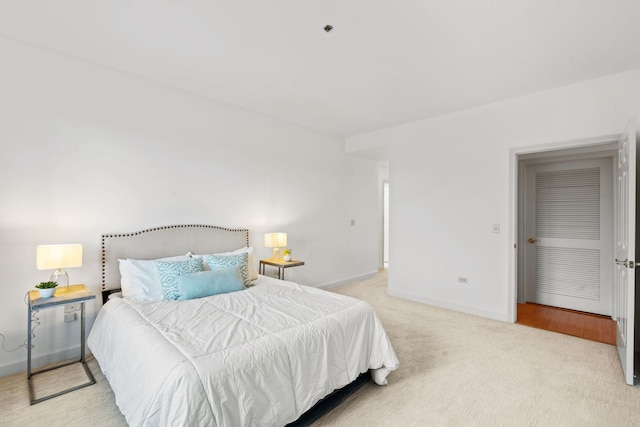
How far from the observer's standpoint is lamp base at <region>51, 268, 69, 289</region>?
2545mm

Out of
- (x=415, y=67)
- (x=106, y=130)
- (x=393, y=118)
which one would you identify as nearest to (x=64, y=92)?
(x=106, y=130)

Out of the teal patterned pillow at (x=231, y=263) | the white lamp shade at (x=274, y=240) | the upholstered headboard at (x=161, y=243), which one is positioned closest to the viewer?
the upholstered headboard at (x=161, y=243)

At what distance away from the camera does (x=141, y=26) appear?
2.31 m

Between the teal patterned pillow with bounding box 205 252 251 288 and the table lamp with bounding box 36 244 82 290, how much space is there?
1.09 metres

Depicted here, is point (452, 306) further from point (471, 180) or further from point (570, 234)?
point (570, 234)

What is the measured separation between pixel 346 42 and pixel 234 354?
2433 millimetres

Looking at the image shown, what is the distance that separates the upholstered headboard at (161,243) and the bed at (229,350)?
0.01m

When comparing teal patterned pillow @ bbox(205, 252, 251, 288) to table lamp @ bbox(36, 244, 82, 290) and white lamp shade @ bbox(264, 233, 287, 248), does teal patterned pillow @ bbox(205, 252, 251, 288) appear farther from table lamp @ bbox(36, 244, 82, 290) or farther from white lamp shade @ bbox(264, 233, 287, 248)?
table lamp @ bbox(36, 244, 82, 290)

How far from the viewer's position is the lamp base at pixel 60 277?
254 cm

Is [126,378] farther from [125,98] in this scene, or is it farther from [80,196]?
[125,98]

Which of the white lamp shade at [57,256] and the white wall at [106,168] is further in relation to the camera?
the white wall at [106,168]

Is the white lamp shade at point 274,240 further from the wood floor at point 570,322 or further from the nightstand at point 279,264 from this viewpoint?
the wood floor at point 570,322

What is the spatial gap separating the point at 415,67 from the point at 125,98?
291 cm

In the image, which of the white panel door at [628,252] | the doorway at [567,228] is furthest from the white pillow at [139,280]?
the doorway at [567,228]
